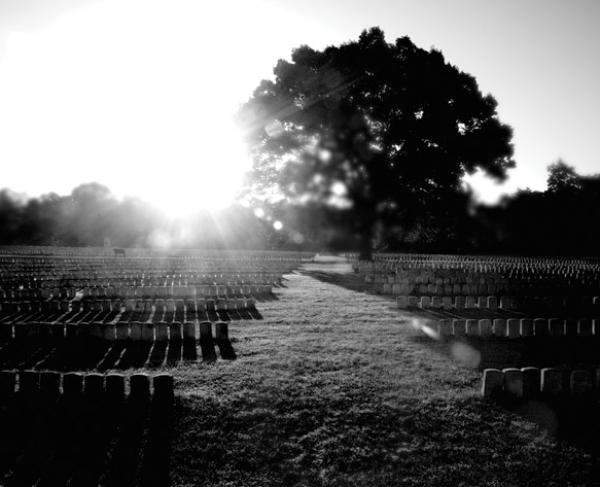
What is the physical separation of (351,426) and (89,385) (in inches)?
129

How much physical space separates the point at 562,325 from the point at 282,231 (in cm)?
4385

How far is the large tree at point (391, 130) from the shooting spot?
28000 millimetres

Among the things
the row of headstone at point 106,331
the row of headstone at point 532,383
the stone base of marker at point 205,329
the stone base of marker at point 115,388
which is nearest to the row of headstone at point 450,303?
the stone base of marker at point 205,329

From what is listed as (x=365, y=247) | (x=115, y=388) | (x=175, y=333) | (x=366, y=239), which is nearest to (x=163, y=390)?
(x=115, y=388)

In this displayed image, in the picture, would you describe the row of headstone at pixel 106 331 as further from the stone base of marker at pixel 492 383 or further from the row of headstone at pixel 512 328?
the stone base of marker at pixel 492 383

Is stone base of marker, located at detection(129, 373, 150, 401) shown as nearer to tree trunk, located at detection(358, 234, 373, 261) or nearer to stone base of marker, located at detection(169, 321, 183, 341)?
stone base of marker, located at detection(169, 321, 183, 341)

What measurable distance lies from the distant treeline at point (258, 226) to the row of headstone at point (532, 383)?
30.6m

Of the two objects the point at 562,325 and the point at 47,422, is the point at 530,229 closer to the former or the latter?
the point at 562,325

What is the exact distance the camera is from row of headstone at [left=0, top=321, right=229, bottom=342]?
26.8ft

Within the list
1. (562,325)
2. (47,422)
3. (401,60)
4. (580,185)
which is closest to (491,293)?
(562,325)

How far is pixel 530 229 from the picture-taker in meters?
54.3

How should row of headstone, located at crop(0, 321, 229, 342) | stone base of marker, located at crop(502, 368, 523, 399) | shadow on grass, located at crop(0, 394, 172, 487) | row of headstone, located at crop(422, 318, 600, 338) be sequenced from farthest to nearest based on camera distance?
row of headstone, located at crop(422, 318, 600, 338), row of headstone, located at crop(0, 321, 229, 342), stone base of marker, located at crop(502, 368, 523, 399), shadow on grass, located at crop(0, 394, 172, 487)

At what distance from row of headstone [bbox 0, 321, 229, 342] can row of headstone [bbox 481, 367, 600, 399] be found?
16.3ft

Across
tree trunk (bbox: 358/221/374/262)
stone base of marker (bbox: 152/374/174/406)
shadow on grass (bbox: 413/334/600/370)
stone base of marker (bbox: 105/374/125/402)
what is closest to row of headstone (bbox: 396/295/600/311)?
shadow on grass (bbox: 413/334/600/370)
